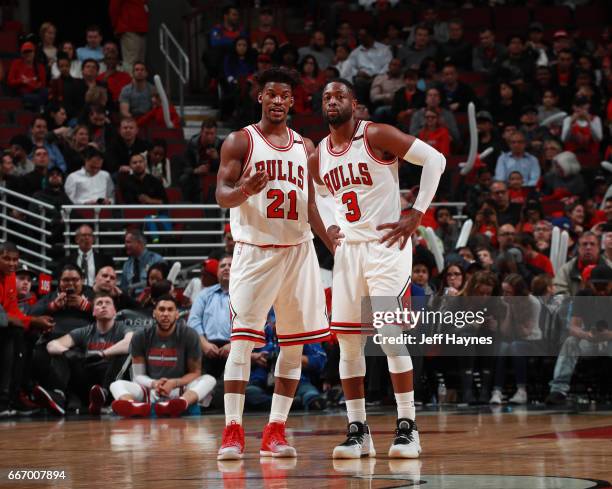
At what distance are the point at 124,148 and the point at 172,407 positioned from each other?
5789mm

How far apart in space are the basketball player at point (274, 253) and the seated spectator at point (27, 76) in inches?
428

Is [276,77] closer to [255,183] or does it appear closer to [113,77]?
[255,183]

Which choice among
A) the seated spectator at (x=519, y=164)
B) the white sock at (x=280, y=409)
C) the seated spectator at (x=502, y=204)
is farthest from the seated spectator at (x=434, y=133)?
the white sock at (x=280, y=409)

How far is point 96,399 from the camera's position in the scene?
1148 centimetres

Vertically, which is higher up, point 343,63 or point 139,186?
point 343,63

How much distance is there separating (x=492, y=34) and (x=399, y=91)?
2.67 m

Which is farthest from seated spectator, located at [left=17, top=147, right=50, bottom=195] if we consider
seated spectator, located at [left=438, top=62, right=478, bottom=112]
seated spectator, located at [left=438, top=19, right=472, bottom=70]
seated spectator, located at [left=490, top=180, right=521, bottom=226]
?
seated spectator, located at [left=438, top=19, right=472, bottom=70]

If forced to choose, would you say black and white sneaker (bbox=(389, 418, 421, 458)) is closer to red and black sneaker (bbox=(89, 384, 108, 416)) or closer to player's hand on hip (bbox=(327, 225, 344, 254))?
player's hand on hip (bbox=(327, 225, 344, 254))

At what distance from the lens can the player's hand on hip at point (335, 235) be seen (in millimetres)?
7309

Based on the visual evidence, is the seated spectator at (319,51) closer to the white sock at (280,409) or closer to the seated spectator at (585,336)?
the seated spectator at (585,336)

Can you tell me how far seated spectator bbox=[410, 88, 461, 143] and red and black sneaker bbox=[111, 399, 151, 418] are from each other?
733 cm

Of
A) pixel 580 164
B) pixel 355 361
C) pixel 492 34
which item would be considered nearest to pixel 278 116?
pixel 355 361

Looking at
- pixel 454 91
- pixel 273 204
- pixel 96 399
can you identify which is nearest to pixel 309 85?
pixel 454 91

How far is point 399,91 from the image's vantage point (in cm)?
1786
